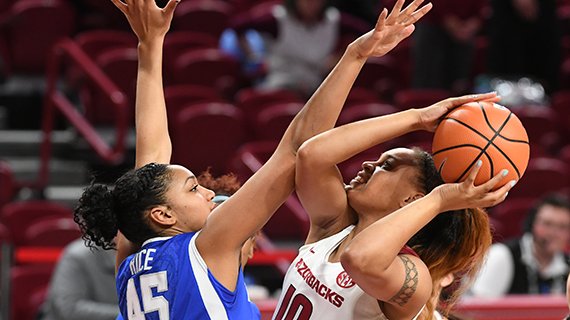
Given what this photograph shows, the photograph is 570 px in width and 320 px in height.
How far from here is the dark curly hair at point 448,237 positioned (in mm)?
3006

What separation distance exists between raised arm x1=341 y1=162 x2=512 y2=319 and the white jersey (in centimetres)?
18

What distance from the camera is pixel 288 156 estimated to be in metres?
2.92

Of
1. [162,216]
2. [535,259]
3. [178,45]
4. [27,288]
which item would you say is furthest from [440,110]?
[178,45]

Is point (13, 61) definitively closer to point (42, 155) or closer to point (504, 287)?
point (42, 155)

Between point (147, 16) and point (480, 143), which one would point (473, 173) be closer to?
point (480, 143)

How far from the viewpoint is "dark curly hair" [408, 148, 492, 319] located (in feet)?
9.86

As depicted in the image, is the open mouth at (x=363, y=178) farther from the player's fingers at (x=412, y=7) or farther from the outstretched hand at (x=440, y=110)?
the player's fingers at (x=412, y=7)

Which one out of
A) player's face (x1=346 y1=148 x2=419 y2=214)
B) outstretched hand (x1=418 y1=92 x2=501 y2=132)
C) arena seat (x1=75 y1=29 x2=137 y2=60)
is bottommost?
arena seat (x1=75 y1=29 x2=137 y2=60)

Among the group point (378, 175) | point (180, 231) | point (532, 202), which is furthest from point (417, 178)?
point (532, 202)

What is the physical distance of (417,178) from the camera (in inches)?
118

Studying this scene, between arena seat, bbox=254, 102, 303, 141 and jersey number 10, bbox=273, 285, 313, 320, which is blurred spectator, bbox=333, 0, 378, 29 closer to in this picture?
arena seat, bbox=254, 102, 303, 141

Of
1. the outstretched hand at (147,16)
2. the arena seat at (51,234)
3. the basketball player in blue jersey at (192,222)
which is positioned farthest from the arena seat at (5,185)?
the basketball player in blue jersey at (192,222)

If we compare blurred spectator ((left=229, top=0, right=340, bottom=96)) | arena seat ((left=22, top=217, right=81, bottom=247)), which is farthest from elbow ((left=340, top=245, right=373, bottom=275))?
blurred spectator ((left=229, top=0, right=340, bottom=96))

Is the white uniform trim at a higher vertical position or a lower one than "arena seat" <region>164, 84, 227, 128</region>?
Answer: higher
